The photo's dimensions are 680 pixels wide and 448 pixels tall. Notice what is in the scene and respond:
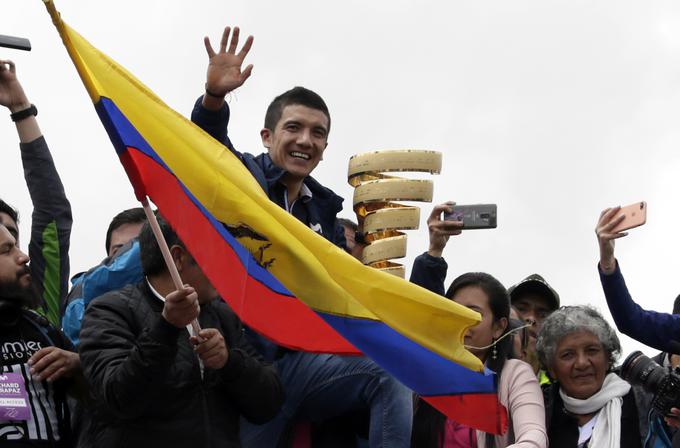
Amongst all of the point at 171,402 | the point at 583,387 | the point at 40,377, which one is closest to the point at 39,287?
the point at 40,377

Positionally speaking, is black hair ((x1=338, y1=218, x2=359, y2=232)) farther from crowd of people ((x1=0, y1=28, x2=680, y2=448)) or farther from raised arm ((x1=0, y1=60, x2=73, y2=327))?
raised arm ((x1=0, y1=60, x2=73, y2=327))

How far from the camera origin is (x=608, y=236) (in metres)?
7.08

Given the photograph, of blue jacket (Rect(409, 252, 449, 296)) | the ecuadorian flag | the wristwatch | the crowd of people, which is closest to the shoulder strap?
the crowd of people

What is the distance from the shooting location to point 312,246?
576 cm

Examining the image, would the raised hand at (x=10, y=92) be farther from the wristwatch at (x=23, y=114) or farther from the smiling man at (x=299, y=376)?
the smiling man at (x=299, y=376)

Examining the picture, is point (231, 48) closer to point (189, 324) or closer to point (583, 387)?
point (189, 324)

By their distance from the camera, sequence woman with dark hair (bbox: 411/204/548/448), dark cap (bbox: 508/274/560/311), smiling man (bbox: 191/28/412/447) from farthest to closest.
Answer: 1. dark cap (bbox: 508/274/560/311)
2. woman with dark hair (bbox: 411/204/548/448)
3. smiling man (bbox: 191/28/412/447)

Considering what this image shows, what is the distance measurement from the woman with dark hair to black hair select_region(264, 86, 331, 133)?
3.00ft

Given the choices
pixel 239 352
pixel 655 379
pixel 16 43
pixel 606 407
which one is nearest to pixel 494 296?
pixel 606 407

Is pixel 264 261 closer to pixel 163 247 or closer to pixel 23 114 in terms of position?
pixel 163 247

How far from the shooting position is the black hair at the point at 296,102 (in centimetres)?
754

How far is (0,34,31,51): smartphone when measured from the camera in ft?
18.1

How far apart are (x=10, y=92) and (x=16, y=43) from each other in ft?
4.55

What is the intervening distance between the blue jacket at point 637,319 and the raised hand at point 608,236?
49 millimetres
